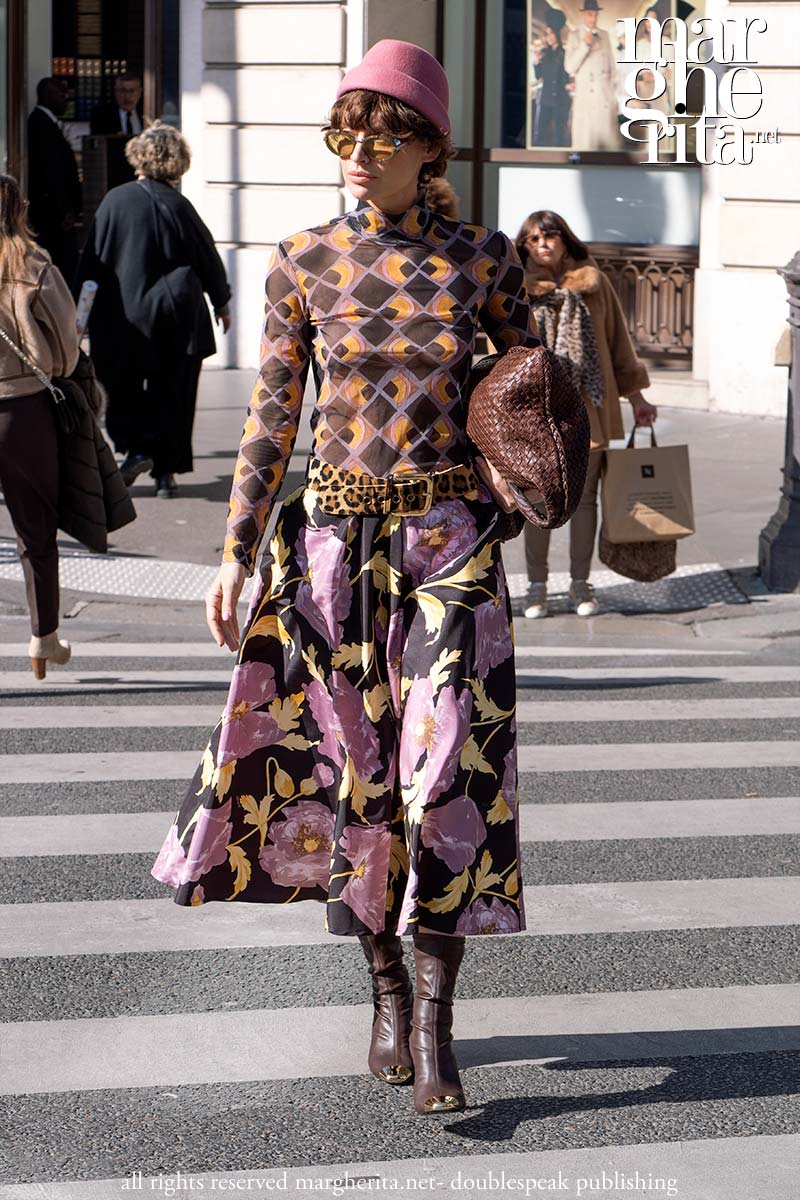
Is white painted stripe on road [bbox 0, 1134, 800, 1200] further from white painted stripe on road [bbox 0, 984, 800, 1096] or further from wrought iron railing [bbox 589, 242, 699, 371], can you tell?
wrought iron railing [bbox 589, 242, 699, 371]

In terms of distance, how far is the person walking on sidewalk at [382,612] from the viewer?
3.79m

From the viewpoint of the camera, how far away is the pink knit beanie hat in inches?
149

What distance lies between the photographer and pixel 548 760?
266 inches

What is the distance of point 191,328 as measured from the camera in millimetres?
11711

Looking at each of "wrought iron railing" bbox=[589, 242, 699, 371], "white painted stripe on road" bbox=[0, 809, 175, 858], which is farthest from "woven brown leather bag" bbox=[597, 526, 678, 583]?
"wrought iron railing" bbox=[589, 242, 699, 371]

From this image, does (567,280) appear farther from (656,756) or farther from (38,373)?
(656,756)

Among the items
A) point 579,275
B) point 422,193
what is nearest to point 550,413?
point 422,193

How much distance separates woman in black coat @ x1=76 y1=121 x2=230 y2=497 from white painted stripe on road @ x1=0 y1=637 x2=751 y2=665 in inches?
115

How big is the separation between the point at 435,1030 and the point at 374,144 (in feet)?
5.38

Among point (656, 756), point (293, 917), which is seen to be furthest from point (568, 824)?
point (293, 917)

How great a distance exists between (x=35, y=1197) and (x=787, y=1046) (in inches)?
63.0

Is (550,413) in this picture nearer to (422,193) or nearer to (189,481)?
(422,193)

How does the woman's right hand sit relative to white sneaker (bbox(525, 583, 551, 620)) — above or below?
above

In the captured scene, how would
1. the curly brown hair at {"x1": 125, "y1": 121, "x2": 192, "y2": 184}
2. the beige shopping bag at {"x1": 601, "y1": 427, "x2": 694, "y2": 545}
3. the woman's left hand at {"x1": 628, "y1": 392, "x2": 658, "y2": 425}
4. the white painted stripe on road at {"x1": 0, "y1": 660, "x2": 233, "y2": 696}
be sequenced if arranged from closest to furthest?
the white painted stripe on road at {"x1": 0, "y1": 660, "x2": 233, "y2": 696} < the woman's left hand at {"x1": 628, "y1": 392, "x2": 658, "y2": 425} < the beige shopping bag at {"x1": 601, "y1": 427, "x2": 694, "y2": 545} < the curly brown hair at {"x1": 125, "y1": 121, "x2": 192, "y2": 184}
